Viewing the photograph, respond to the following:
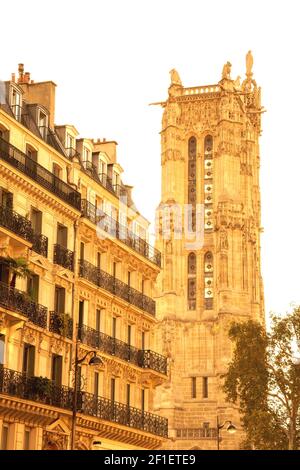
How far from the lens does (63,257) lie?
127 ft

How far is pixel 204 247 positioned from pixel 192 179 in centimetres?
709

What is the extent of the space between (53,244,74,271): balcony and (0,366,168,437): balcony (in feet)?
15.1

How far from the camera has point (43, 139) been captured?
3941 cm

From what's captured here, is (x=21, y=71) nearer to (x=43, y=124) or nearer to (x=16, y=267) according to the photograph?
(x=43, y=124)

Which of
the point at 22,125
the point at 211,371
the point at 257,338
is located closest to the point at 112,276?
the point at 22,125

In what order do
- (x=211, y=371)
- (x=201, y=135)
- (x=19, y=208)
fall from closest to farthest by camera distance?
(x=19, y=208) → (x=211, y=371) → (x=201, y=135)

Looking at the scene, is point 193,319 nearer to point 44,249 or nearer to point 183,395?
point 183,395

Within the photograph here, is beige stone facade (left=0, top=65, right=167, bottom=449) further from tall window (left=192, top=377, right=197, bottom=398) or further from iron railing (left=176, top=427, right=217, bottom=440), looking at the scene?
tall window (left=192, top=377, right=197, bottom=398)

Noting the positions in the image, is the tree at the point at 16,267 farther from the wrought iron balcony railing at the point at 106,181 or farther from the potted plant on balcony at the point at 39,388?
the wrought iron balcony railing at the point at 106,181

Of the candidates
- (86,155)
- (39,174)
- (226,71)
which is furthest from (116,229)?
(226,71)

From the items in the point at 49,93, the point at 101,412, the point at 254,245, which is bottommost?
the point at 101,412

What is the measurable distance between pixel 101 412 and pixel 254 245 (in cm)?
6045

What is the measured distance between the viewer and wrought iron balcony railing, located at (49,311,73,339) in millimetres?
37219

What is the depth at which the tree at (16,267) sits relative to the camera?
1294 inches
